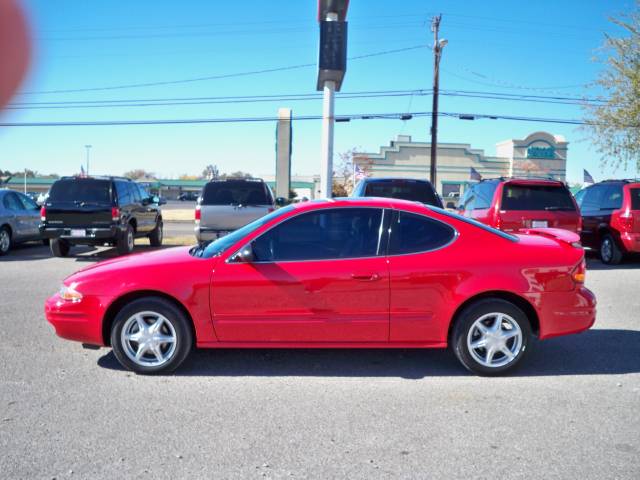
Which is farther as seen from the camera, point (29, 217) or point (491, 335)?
point (29, 217)

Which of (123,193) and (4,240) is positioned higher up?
(123,193)

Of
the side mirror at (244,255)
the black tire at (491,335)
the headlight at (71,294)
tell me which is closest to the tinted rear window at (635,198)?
the black tire at (491,335)

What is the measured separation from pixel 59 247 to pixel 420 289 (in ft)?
33.2

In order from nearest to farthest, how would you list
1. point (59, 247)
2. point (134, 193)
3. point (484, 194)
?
point (484, 194), point (59, 247), point (134, 193)

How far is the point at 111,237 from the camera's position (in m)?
12.0

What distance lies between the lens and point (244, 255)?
4633mm

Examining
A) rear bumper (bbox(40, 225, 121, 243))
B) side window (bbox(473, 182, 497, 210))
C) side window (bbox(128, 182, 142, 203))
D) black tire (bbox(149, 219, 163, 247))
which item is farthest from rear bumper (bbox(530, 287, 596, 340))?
black tire (bbox(149, 219, 163, 247))

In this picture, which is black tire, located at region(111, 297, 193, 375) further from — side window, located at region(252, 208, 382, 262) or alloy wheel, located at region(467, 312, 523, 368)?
alloy wheel, located at region(467, 312, 523, 368)

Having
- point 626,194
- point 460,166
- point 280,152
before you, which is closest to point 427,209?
point 626,194

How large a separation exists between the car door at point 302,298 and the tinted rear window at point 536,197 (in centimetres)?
680

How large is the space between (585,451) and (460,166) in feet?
184

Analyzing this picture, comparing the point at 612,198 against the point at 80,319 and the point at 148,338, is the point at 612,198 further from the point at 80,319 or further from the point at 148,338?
the point at 80,319

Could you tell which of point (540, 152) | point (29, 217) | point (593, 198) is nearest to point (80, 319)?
point (29, 217)

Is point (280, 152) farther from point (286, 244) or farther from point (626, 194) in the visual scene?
point (286, 244)
